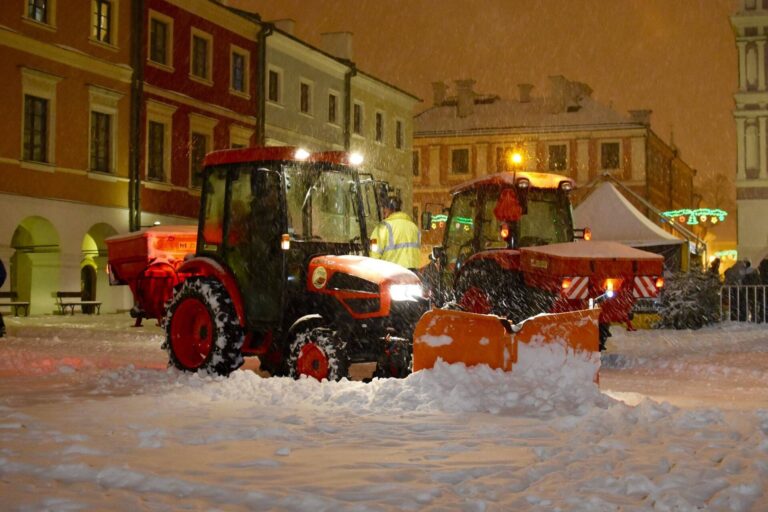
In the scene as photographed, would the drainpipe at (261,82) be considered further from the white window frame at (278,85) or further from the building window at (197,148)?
the building window at (197,148)

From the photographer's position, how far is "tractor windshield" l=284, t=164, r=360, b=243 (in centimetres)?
1038

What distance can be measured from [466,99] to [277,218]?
53.2 m

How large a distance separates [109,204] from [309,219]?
18470 mm

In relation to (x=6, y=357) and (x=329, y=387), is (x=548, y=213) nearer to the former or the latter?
(x=329, y=387)

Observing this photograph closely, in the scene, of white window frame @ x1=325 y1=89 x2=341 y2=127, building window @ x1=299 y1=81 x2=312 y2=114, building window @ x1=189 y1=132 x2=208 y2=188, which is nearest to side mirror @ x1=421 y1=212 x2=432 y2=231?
building window @ x1=189 y1=132 x2=208 y2=188

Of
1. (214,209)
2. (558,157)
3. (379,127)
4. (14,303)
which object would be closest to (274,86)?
(379,127)

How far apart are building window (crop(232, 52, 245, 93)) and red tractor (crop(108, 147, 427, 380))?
23348 millimetres

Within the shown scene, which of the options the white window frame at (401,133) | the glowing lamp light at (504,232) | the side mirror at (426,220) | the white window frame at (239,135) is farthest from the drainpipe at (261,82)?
the side mirror at (426,220)

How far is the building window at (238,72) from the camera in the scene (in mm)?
33750

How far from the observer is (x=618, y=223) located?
26.3m

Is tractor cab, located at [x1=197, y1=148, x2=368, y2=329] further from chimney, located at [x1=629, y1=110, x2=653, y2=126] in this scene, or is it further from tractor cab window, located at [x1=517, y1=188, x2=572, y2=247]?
chimney, located at [x1=629, y1=110, x2=653, y2=126]

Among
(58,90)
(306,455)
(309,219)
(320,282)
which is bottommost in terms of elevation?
(306,455)

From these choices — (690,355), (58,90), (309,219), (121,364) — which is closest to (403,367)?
(309,219)

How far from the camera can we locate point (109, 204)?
1091 inches
